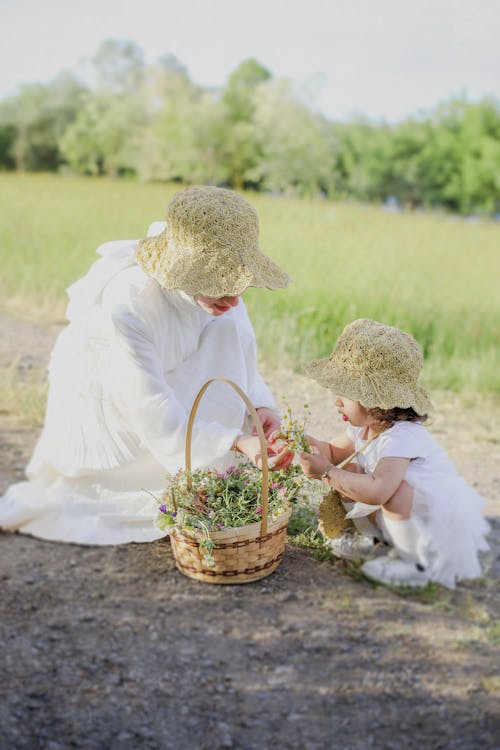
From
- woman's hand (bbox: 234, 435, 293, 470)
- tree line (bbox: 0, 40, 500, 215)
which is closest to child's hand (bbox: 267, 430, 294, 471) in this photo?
woman's hand (bbox: 234, 435, 293, 470)

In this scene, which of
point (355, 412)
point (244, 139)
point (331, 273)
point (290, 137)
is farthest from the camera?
point (244, 139)

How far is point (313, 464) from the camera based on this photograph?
2668 millimetres

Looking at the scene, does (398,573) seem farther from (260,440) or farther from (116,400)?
(116,400)

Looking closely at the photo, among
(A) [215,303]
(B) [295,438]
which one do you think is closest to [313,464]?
(B) [295,438]

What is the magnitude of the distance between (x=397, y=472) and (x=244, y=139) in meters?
21.6

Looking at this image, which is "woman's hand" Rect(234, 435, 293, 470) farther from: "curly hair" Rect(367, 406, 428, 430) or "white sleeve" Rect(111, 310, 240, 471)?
"curly hair" Rect(367, 406, 428, 430)

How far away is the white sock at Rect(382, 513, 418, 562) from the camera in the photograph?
2750 millimetres

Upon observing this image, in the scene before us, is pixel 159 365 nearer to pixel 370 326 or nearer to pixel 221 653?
pixel 370 326

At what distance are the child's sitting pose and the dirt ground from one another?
0.12m

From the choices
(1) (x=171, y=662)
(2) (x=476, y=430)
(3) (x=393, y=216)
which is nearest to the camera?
(1) (x=171, y=662)

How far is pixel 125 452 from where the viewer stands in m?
3.00

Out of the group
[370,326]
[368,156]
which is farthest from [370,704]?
[368,156]

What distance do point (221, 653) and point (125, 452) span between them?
89cm

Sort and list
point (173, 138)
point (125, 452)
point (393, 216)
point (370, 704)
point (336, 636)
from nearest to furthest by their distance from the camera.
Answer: point (370, 704), point (336, 636), point (125, 452), point (393, 216), point (173, 138)
